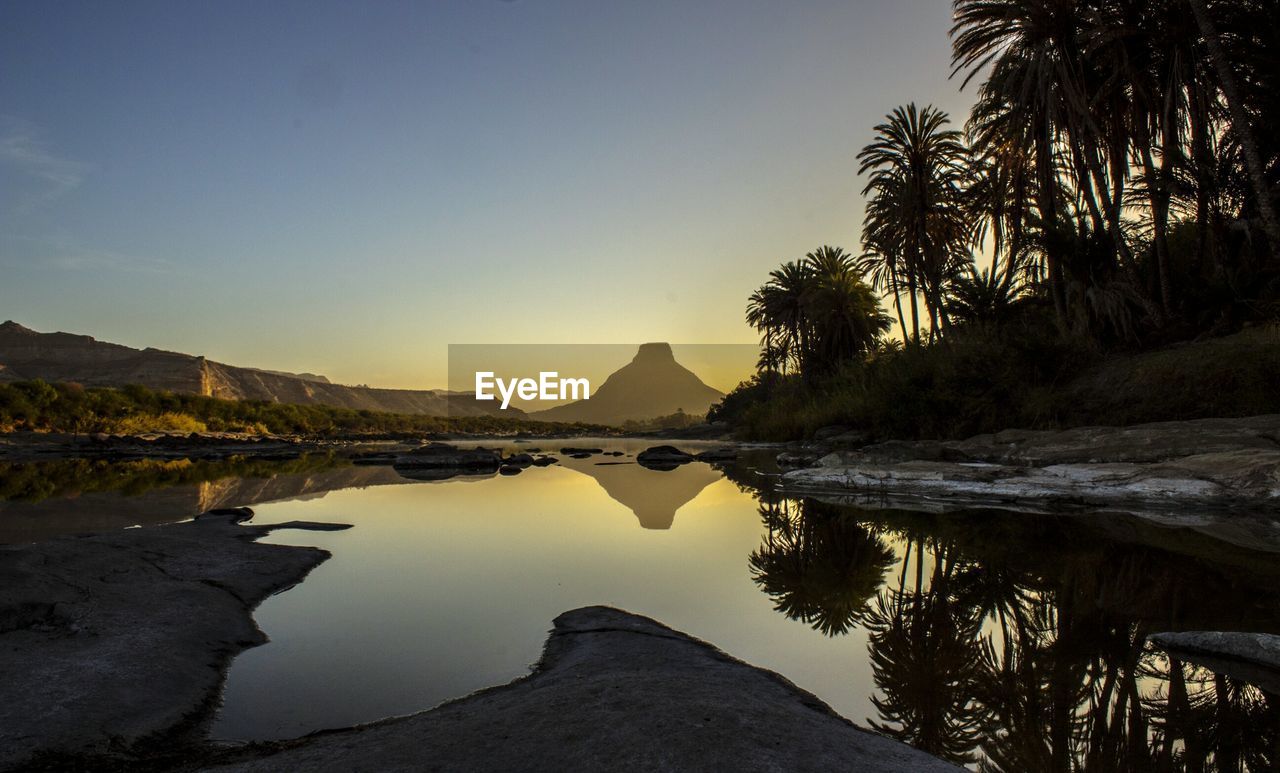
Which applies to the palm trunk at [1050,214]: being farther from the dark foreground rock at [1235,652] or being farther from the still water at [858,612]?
the dark foreground rock at [1235,652]

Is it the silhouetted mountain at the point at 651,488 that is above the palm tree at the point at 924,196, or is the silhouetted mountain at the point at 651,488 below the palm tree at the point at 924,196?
below

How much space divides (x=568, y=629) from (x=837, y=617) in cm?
224

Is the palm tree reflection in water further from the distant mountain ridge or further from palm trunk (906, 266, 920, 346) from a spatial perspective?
the distant mountain ridge

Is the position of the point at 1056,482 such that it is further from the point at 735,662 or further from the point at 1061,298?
the point at 1061,298

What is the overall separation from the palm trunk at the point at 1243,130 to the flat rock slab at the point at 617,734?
19265 mm

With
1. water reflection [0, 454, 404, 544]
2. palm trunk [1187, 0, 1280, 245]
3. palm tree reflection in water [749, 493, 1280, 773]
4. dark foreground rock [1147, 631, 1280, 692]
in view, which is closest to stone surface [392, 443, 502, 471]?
water reflection [0, 454, 404, 544]

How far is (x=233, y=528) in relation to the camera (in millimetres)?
9258

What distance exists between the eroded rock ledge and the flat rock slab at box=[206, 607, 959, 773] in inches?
375

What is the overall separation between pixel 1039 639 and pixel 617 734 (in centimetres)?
335

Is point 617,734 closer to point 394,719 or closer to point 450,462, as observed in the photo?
point 394,719

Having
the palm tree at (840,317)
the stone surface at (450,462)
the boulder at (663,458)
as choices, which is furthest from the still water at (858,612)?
the palm tree at (840,317)

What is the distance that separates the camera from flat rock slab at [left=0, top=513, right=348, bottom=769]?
10.3ft

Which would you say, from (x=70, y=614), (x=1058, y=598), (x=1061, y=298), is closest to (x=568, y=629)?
(x=70, y=614)

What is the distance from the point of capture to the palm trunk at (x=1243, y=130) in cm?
1513
